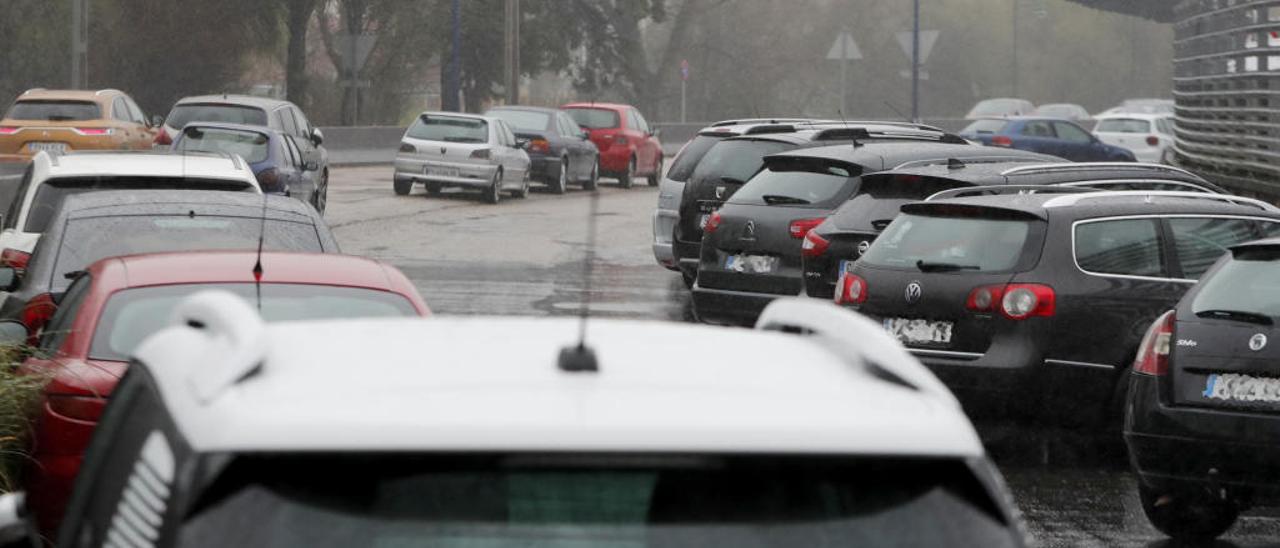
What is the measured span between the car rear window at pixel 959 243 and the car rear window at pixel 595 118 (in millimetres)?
31284

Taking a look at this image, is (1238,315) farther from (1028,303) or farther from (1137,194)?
(1137,194)

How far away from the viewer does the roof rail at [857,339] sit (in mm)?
2953

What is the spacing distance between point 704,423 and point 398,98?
67.1m

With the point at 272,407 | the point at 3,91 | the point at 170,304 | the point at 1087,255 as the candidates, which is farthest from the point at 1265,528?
the point at 3,91

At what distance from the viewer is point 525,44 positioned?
67.5m

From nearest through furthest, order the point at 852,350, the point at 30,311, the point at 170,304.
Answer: the point at 852,350 < the point at 170,304 < the point at 30,311

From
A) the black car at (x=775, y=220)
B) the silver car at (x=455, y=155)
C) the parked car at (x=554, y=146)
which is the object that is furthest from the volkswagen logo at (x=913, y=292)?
the parked car at (x=554, y=146)

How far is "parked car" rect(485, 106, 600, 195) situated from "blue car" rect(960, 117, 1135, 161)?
8.49 meters

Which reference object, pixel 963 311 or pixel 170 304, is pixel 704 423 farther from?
pixel 963 311

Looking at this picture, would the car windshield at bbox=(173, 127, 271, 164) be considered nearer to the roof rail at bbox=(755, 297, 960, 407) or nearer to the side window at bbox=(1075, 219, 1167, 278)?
the side window at bbox=(1075, 219, 1167, 278)

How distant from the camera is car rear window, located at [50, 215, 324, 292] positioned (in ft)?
32.3

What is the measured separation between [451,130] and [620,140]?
7.84m

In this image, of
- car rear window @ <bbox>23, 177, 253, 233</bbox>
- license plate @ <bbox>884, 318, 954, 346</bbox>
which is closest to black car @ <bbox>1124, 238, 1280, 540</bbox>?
license plate @ <bbox>884, 318, 954, 346</bbox>

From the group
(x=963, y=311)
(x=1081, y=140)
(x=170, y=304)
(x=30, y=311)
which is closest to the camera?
(x=170, y=304)
